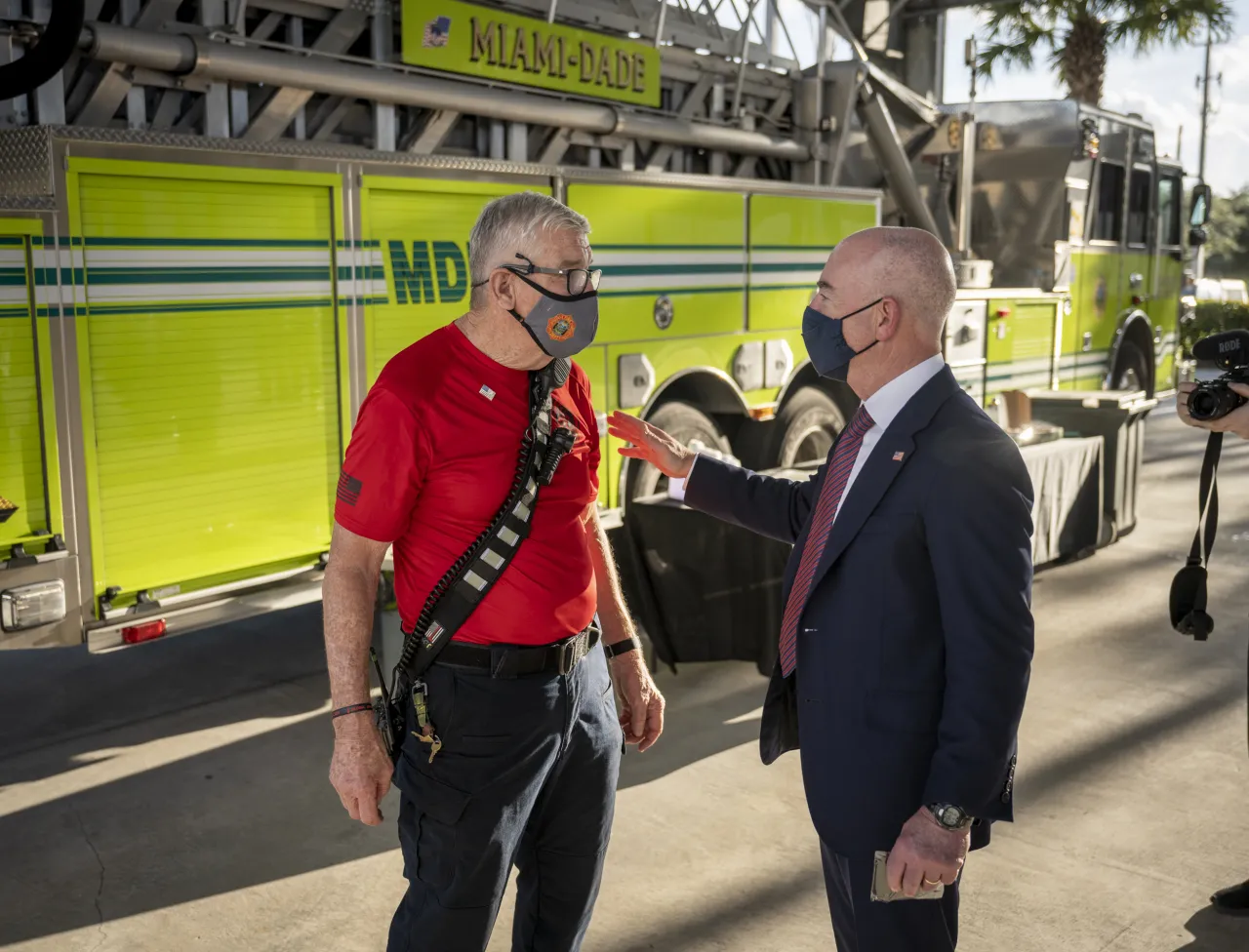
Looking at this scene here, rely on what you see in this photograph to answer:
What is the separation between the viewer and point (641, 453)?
2.99m

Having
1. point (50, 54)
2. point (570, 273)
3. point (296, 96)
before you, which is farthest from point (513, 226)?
point (296, 96)

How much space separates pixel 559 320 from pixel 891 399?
67 centimetres

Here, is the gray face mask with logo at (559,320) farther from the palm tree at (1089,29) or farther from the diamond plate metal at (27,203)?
the palm tree at (1089,29)

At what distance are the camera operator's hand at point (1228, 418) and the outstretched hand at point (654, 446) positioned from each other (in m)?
1.09

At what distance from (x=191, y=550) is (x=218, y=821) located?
963 mm

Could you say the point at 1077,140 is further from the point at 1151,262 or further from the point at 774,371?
the point at 774,371

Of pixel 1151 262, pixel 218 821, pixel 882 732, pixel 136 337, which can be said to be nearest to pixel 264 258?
pixel 136 337

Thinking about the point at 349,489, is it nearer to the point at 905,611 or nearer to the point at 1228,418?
the point at 905,611

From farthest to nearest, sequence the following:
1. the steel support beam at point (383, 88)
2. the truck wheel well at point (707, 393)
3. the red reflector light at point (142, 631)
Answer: the truck wheel well at point (707, 393), the steel support beam at point (383, 88), the red reflector light at point (142, 631)

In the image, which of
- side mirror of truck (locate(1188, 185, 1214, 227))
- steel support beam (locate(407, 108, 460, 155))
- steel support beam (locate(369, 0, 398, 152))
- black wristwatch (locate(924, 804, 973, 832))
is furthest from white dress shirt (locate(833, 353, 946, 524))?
side mirror of truck (locate(1188, 185, 1214, 227))

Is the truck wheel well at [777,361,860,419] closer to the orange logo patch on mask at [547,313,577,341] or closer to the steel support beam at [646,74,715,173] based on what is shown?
the steel support beam at [646,74,715,173]

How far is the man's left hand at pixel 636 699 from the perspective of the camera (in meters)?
2.91

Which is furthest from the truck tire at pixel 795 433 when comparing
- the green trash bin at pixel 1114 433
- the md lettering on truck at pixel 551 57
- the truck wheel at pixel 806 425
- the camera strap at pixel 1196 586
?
the camera strap at pixel 1196 586

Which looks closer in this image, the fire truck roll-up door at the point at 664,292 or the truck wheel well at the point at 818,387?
the fire truck roll-up door at the point at 664,292
